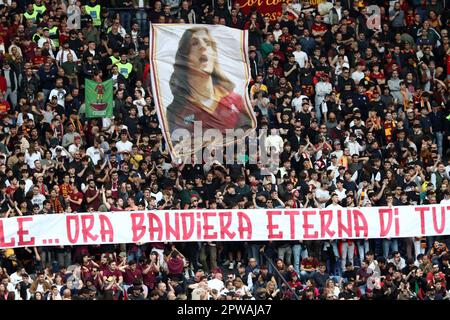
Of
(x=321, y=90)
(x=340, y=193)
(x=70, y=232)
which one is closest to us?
(x=70, y=232)

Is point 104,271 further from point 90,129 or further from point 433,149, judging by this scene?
point 433,149

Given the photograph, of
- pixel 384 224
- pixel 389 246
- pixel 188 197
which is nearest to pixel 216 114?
pixel 188 197

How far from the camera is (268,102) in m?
31.5

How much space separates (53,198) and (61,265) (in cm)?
131

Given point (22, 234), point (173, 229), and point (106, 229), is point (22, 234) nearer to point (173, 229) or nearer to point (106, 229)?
point (106, 229)

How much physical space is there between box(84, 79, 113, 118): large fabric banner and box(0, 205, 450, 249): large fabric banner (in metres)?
3.65

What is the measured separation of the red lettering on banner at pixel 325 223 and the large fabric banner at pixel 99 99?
525cm

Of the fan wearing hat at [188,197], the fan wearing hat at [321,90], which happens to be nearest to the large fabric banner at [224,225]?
the fan wearing hat at [188,197]

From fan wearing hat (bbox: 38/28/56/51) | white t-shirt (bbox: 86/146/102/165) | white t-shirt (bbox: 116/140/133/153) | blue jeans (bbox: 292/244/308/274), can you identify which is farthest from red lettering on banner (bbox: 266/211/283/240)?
fan wearing hat (bbox: 38/28/56/51)

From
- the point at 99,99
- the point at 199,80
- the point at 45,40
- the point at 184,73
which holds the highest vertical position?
the point at 45,40

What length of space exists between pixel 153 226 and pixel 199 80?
502 centimetres

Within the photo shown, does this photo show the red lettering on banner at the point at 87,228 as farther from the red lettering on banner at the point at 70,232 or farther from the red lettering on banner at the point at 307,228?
the red lettering on banner at the point at 307,228

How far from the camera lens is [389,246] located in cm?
2870
